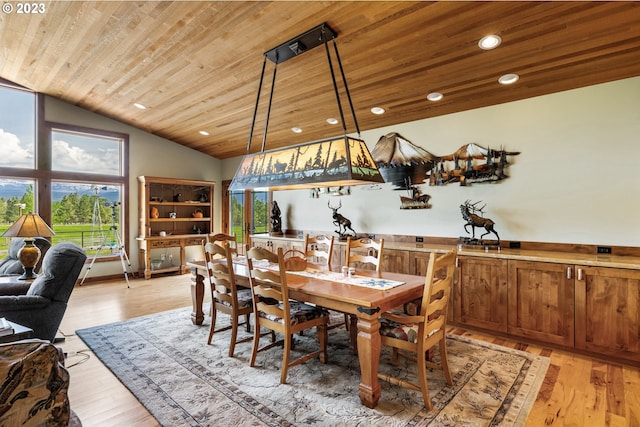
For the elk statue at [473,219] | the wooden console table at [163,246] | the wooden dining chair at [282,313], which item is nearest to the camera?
the wooden dining chair at [282,313]

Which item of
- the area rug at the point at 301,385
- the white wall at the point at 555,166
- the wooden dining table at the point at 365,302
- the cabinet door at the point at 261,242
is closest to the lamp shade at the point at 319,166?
the wooden dining table at the point at 365,302

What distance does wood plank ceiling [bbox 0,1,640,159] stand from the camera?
2600 millimetres

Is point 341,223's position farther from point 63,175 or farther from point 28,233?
point 63,175

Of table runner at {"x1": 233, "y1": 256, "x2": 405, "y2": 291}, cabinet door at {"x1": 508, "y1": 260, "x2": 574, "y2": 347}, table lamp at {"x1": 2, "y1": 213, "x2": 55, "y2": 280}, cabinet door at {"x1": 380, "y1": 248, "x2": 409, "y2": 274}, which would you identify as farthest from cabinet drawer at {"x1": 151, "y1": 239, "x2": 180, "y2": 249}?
cabinet door at {"x1": 508, "y1": 260, "x2": 574, "y2": 347}

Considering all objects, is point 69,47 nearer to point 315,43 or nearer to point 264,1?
point 264,1

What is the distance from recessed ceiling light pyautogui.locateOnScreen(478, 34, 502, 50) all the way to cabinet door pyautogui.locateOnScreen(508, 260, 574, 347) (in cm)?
210

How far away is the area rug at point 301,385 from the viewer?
2.12 meters

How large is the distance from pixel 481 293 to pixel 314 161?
7.73ft

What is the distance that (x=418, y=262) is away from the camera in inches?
159

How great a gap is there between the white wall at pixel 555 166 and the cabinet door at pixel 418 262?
655 millimetres

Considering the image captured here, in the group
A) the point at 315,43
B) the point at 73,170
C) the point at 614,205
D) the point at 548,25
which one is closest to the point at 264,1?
the point at 315,43

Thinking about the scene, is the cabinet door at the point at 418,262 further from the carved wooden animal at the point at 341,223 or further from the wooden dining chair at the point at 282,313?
the wooden dining chair at the point at 282,313

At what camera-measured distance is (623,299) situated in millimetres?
2797

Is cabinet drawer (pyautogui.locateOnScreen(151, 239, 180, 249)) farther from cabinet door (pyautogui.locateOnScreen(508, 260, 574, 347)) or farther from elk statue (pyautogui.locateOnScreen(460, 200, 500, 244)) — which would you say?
cabinet door (pyautogui.locateOnScreen(508, 260, 574, 347))
